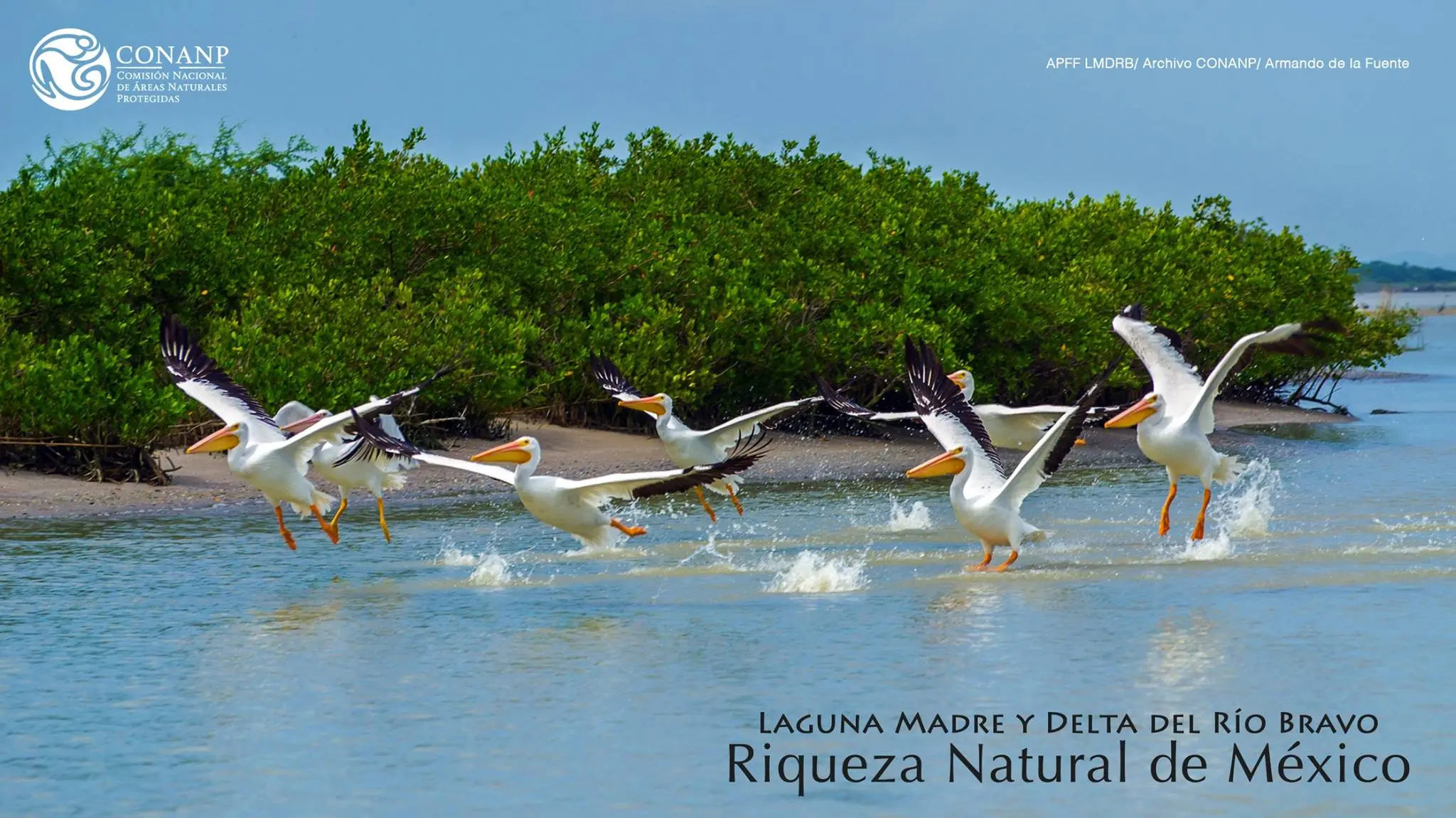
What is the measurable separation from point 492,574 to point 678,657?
3354mm

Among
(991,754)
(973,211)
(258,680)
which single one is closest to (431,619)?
(258,680)

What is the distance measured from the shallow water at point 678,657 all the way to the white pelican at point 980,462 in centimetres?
43

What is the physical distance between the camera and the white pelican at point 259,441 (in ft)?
45.5

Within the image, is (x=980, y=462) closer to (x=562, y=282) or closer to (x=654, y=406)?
(x=654, y=406)

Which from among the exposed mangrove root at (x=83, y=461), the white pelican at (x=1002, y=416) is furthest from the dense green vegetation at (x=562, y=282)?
the white pelican at (x=1002, y=416)

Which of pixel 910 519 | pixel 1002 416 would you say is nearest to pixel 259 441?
pixel 910 519

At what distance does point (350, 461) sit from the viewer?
592 inches

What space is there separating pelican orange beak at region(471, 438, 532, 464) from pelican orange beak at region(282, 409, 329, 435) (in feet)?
7.67

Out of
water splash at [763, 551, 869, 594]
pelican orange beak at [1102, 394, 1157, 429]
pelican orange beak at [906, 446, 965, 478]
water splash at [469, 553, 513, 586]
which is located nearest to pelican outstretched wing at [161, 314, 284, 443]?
water splash at [469, 553, 513, 586]

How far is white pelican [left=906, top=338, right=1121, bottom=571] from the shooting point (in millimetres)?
12383

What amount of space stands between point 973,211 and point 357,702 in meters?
23.4

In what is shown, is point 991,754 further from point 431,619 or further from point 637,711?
point 431,619

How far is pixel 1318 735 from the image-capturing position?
28.9ft

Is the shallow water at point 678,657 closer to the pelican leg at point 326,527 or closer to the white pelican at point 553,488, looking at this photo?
the pelican leg at point 326,527
